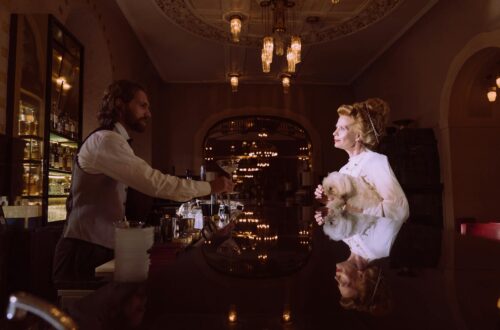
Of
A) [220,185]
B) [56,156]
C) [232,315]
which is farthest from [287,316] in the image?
[56,156]

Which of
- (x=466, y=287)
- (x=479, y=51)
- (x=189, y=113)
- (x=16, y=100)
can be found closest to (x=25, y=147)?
(x=16, y=100)

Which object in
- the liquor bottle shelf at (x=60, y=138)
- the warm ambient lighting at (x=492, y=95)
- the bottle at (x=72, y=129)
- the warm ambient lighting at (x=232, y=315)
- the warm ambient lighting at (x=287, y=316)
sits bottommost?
the warm ambient lighting at (x=287, y=316)

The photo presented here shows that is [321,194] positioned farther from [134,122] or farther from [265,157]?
[265,157]

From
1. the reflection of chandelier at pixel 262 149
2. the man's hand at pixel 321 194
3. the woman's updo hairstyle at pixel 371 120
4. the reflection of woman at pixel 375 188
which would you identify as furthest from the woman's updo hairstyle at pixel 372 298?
the reflection of chandelier at pixel 262 149

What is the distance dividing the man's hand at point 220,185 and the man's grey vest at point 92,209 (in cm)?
46

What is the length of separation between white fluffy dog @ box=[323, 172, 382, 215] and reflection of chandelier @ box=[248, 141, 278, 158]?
1849 centimetres

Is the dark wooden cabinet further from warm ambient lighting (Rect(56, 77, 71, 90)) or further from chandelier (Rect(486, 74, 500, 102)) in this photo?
warm ambient lighting (Rect(56, 77, 71, 90))

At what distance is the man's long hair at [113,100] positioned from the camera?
192 centimetres

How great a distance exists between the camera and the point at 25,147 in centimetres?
348

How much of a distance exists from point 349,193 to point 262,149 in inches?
733

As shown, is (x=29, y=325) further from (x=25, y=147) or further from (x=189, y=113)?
(x=189, y=113)

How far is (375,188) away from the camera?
2.43 metres

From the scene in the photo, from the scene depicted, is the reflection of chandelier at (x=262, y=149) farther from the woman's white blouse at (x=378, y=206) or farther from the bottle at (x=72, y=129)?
the woman's white blouse at (x=378, y=206)

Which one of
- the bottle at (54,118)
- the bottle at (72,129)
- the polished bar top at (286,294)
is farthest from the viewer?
the bottle at (72,129)
